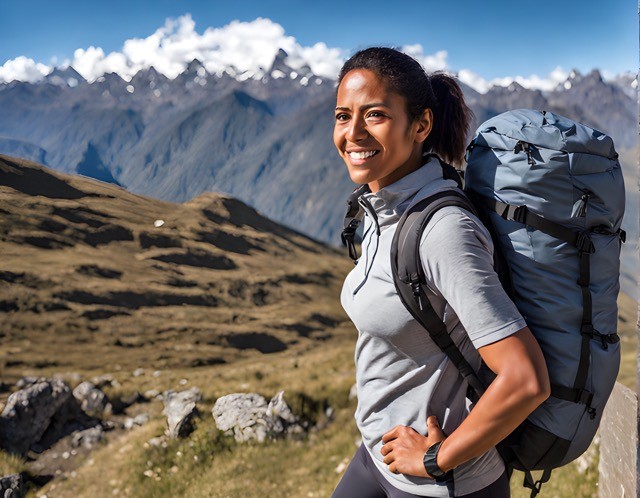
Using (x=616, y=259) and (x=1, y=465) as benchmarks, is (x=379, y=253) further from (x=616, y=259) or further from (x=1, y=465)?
(x=1, y=465)

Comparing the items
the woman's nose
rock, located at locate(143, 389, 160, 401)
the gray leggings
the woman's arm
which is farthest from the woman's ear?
rock, located at locate(143, 389, 160, 401)

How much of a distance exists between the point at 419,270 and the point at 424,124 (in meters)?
0.68

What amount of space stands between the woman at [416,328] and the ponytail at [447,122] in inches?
1.6

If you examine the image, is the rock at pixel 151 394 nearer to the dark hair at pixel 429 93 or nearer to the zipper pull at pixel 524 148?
the dark hair at pixel 429 93

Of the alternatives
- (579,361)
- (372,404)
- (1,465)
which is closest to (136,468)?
(1,465)

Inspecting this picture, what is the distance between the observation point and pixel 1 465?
636cm

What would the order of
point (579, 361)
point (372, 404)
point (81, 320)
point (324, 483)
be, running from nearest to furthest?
point (579, 361), point (372, 404), point (324, 483), point (81, 320)

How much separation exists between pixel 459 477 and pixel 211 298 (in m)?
28.1

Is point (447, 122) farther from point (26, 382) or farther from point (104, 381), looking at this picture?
point (104, 381)

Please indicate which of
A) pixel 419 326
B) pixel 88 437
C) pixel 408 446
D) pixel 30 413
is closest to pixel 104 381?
pixel 88 437

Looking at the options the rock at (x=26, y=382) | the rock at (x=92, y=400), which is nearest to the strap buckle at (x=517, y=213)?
the rock at (x=92, y=400)

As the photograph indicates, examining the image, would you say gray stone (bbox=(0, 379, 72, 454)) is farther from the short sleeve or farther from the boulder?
the short sleeve

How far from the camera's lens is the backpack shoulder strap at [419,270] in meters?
1.70

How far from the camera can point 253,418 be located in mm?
7305
